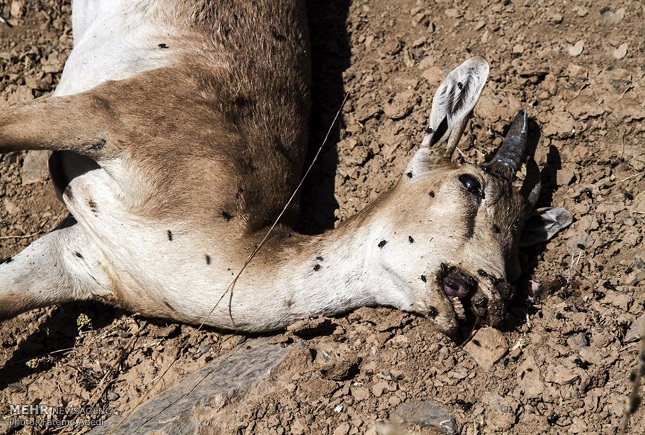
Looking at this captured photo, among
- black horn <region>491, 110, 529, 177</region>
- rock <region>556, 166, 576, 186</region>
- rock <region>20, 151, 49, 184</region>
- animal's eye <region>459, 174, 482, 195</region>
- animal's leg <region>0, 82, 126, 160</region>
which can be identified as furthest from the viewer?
rock <region>20, 151, 49, 184</region>

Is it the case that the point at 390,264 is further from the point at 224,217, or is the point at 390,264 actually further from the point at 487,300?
the point at 224,217

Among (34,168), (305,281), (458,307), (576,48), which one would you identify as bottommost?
(458,307)

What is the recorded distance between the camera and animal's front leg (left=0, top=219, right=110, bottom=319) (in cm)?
540

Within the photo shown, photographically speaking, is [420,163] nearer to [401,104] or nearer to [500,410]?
[401,104]

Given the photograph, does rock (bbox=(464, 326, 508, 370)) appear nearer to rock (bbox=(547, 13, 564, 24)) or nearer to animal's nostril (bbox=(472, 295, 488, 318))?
animal's nostril (bbox=(472, 295, 488, 318))

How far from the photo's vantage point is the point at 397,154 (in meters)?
6.27

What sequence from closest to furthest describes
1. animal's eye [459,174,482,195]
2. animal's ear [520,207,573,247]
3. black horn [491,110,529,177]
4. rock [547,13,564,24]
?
animal's eye [459,174,482,195], black horn [491,110,529,177], animal's ear [520,207,573,247], rock [547,13,564,24]

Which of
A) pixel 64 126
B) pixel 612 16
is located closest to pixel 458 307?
pixel 64 126

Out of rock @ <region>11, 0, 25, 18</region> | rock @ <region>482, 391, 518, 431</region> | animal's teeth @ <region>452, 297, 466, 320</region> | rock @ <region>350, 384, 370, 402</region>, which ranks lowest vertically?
rock @ <region>482, 391, 518, 431</region>

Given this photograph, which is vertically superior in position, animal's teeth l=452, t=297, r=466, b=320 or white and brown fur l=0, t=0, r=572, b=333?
white and brown fur l=0, t=0, r=572, b=333

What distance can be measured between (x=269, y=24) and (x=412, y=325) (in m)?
2.51

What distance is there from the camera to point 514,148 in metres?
5.37

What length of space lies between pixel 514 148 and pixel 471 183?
1.74ft

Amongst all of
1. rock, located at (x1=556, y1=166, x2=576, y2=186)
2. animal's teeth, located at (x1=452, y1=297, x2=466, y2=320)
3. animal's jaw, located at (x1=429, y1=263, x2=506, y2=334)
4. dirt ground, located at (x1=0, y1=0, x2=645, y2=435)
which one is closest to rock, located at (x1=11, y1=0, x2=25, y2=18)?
dirt ground, located at (x1=0, y1=0, x2=645, y2=435)
